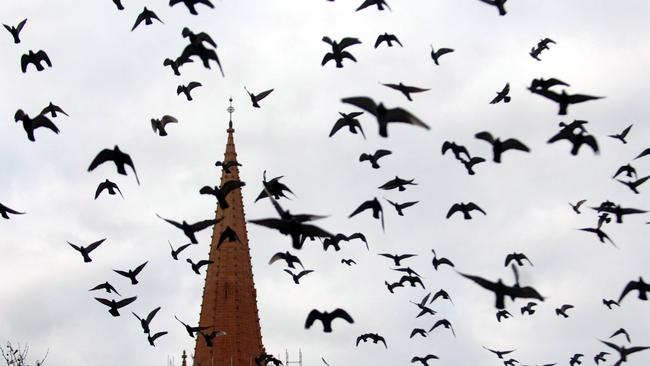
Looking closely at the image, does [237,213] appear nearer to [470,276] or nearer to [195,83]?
[195,83]

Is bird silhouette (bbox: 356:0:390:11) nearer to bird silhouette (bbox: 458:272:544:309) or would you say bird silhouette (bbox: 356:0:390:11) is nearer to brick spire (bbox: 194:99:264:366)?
bird silhouette (bbox: 458:272:544:309)

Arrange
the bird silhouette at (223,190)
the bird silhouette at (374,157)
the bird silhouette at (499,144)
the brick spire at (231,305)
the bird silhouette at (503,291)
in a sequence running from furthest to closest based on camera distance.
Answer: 1. the brick spire at (231,305)
2. the bird silhouette at (374,157)
3. the bird silhouette at (223,190)
4. the bird silhouette at (499,144)
5. the bird silhouette at (503,291)

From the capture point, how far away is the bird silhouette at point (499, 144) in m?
14.3

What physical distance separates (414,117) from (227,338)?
39.5m

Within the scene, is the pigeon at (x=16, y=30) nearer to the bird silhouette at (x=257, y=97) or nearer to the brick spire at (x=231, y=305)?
the bird silhouette at (x=257, y=97)

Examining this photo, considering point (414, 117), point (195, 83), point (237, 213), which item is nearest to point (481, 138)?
point (414, 117)

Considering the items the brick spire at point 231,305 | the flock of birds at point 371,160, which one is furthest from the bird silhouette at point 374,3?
the brick spire at point 231,305

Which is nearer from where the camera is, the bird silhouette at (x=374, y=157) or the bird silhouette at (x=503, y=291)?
the bird silhouette at (x=503, y=291)

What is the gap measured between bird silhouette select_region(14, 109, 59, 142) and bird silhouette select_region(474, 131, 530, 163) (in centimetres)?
808

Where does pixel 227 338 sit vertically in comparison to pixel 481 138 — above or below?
above

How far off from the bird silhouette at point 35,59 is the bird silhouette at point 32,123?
45.9 inches

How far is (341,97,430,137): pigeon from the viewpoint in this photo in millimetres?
12070

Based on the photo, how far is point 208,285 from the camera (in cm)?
5216

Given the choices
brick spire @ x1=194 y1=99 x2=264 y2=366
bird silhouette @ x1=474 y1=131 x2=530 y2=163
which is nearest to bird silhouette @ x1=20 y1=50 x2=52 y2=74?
bird silhouette @ x1=474 y1=131 x2=530 y2=163
